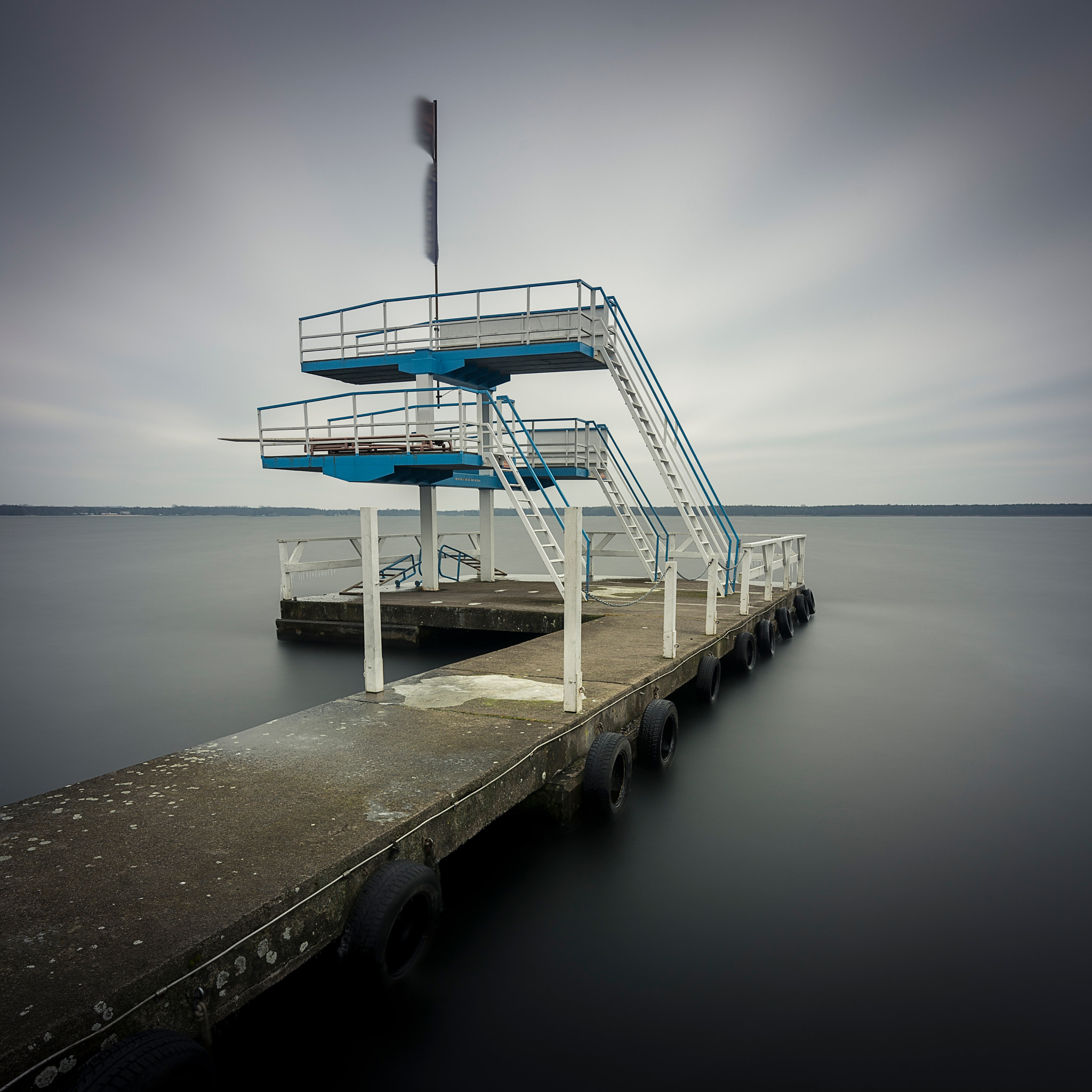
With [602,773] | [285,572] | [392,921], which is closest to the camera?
[392,921]

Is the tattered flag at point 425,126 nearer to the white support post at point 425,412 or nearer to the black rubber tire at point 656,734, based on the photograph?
the white support post at point 425,412

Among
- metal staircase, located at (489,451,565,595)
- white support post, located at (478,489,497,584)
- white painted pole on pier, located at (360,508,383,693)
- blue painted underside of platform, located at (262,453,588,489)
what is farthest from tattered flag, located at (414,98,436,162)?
white painted pole on pier, located at (360,508,383,693)

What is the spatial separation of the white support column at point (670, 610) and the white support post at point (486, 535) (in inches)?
425

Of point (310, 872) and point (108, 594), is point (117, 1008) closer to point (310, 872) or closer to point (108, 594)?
point (310, 872)

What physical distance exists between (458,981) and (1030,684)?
13828 millimetres

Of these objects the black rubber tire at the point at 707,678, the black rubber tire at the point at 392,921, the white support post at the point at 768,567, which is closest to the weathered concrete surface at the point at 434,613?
the black rubber tire at the point at 707,678

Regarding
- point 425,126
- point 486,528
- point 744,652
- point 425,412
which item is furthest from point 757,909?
point 425,126

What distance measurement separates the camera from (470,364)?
54.3 ft

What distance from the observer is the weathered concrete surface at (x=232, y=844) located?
2.75 metres

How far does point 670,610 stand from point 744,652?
4.11 meters

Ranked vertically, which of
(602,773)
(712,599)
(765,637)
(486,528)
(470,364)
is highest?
(470,364)

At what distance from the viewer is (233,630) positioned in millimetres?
21172

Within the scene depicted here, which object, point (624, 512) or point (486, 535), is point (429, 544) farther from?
point (624, 512)

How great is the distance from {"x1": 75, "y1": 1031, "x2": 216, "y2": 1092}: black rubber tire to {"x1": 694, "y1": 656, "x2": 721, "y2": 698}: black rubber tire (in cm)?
849
